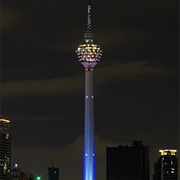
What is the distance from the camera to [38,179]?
134000 mm

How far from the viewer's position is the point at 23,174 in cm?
18688

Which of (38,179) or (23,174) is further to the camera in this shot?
(23,174)

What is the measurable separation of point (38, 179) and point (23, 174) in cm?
5326
